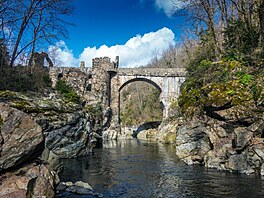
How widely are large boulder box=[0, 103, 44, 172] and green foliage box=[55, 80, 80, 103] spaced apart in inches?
641

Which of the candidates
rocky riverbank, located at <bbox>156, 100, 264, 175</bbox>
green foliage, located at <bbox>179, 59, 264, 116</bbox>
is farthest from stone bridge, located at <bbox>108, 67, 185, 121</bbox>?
rocky riverbank, located at <bbox>156, 100, 264, 175</bbox>

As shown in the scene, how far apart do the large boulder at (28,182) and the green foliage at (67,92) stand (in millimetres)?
16339

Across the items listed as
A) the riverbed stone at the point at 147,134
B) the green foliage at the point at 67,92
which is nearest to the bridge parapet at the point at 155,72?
the riverbed stone at the point at 147,134

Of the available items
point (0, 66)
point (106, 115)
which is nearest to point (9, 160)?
point (0, 66)

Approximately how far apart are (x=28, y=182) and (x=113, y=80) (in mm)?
31996

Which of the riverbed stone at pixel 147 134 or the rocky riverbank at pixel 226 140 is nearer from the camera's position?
the rocky riverbank at pixel 226 140

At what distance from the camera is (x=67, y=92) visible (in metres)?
28.7

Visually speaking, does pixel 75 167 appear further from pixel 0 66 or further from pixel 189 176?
pixel 0 66

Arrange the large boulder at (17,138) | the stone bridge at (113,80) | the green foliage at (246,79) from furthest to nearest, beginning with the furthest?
the stone bridge at (113,80) < the green foliage at (246,79) < the large boulder at (17,138)

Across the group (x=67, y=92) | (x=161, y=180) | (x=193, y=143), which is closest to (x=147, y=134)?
(x=67, y=92)

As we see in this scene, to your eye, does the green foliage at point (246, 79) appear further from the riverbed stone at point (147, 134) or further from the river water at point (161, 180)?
the riverbed stone at point (147, 134)

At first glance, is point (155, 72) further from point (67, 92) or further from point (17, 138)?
point (17, 138)

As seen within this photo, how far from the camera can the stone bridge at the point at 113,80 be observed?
35.4 metres

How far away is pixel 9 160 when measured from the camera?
6.17 m
